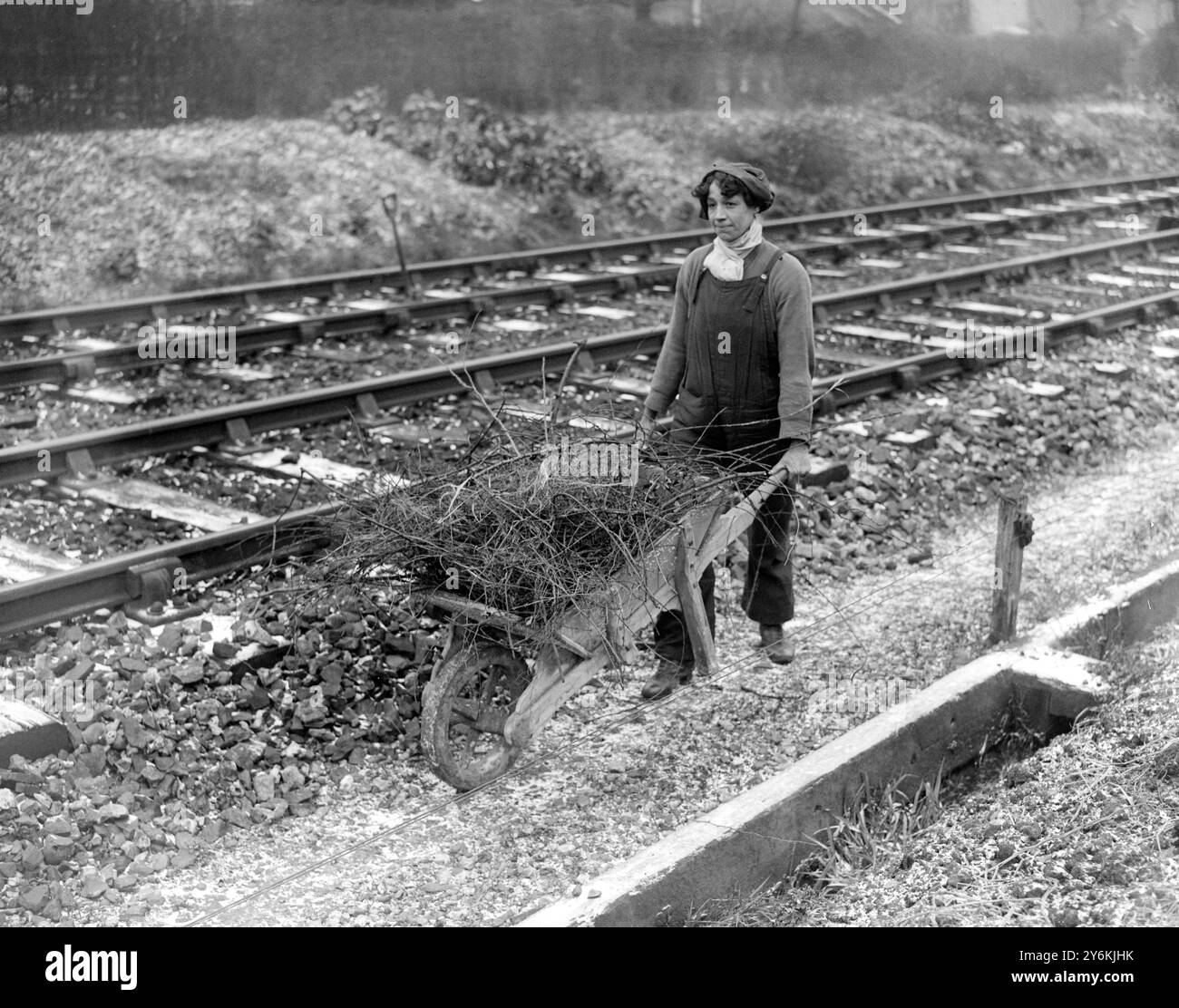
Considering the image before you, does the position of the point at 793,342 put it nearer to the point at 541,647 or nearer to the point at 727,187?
the point at 727,187

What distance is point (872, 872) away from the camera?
464 cm

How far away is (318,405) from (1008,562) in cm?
473

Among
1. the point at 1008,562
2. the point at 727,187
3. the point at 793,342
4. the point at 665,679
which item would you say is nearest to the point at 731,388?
the point at 793,342

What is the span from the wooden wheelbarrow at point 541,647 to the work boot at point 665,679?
18.7 inches

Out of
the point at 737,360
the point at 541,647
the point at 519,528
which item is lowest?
the point at 541,647

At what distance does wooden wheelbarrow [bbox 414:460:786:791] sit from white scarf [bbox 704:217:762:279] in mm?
770

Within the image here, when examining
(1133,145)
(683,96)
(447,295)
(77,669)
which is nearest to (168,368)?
(447,295)

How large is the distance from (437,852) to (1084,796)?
7.05 ft

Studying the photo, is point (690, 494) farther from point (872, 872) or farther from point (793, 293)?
point (872, 872)

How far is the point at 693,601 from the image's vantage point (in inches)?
212

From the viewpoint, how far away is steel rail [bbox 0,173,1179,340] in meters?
12.3
